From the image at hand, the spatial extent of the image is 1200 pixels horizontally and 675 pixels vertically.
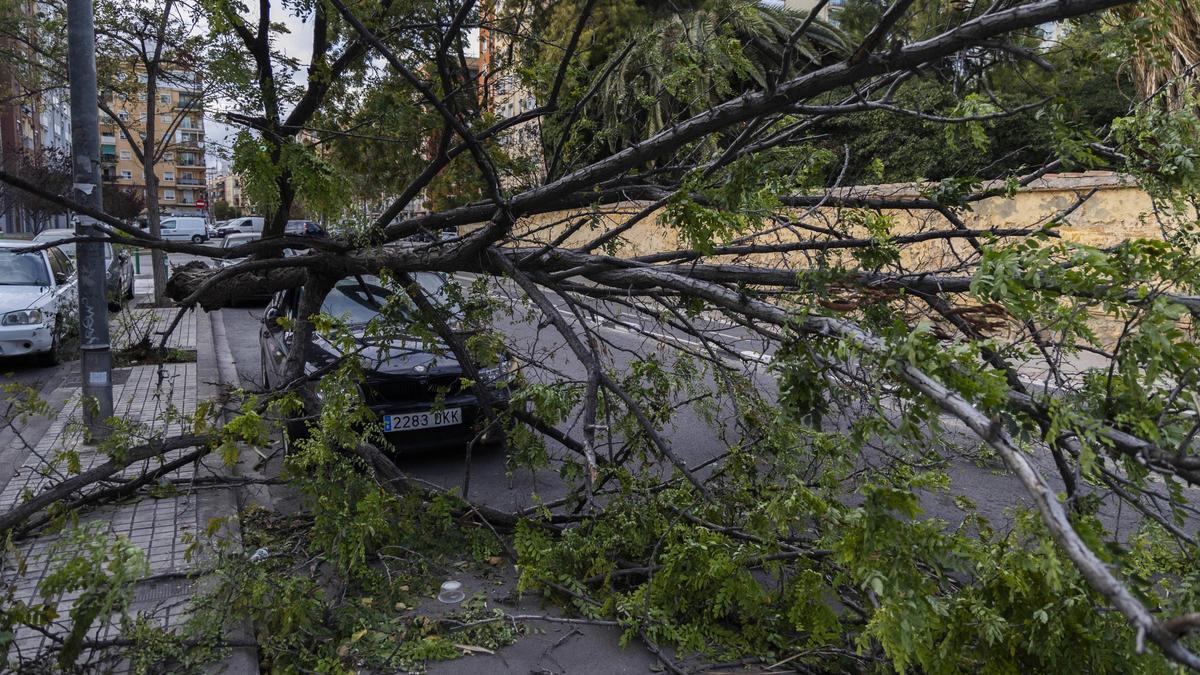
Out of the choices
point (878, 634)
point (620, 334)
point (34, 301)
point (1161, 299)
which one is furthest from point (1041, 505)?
point (34, 301)

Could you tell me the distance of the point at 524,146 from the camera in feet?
22.2

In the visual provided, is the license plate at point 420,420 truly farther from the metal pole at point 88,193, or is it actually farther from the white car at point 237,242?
the metal pole at point 88,193

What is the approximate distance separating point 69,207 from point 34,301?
7.42 m

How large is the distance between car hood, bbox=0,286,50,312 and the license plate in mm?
7295

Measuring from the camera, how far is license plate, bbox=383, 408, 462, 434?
643 centimetres

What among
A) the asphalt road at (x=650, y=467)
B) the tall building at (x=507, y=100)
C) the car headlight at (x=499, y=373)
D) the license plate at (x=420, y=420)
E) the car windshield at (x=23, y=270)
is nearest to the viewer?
the car headlight at (x=499, y=373)

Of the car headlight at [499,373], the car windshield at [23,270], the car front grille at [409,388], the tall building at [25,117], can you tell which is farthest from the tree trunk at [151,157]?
the car headlight at [499,373]

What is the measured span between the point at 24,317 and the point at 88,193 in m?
5.04

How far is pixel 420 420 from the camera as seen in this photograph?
653 centimetres

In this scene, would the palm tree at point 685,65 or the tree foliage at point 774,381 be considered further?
the palm tree at point 685,65

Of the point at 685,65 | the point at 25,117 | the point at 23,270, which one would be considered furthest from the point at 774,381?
the point at 25,117

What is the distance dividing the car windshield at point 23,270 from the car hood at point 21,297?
0.78ft

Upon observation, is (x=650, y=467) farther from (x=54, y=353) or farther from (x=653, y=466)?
(x=54, y=353)

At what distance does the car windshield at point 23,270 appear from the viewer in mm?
11344
